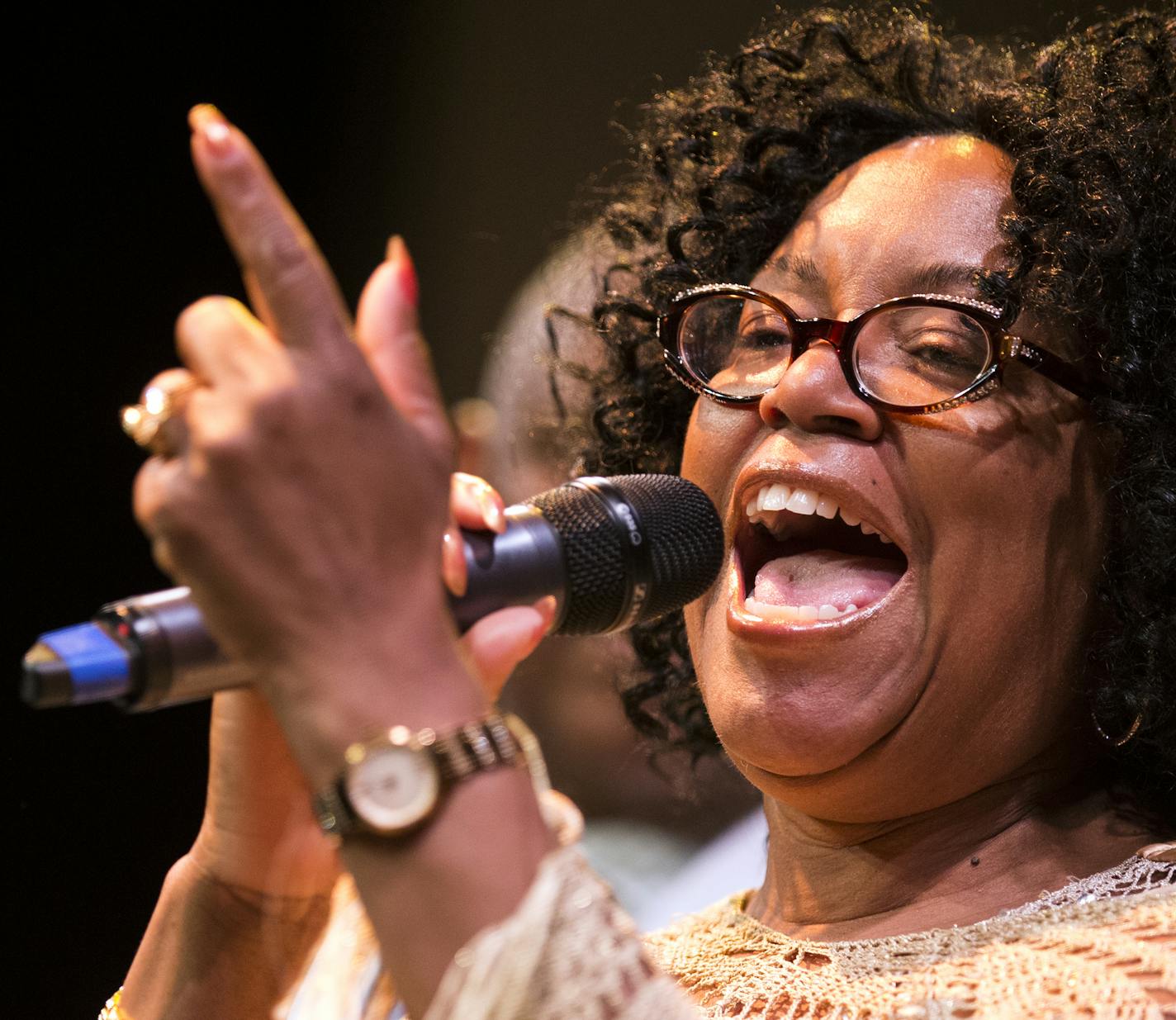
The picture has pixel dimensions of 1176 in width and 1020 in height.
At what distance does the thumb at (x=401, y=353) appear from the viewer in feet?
3.26

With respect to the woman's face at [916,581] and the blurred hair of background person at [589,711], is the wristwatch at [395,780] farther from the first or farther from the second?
the blurred hair of background person at [589,711]

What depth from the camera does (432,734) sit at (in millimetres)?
947

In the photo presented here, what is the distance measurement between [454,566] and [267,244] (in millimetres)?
325

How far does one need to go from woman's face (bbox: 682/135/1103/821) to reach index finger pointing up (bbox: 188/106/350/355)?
2.92 ft

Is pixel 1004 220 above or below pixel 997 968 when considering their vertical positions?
above

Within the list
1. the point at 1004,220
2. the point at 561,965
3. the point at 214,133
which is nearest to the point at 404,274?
the point at 214,133

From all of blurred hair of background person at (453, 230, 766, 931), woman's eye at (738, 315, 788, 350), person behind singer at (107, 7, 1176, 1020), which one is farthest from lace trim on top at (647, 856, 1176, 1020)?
blurred hair of background person at (453, 230, 766, 931)

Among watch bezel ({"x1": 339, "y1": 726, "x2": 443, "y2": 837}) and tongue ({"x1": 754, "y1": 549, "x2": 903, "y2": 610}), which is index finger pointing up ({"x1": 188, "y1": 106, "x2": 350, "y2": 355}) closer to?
watch bezel ({"x1": 339, "y1": 726, "x2": 443, "y2": 837})

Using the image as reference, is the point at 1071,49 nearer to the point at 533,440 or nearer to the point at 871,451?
the point at 871,451

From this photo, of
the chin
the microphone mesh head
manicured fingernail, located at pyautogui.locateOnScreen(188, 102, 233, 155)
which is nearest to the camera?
manicured fingernail, located at pyautogui.locateOnScreen(188, 102, 233, 155)

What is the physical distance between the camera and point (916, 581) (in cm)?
168

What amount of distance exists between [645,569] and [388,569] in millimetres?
403

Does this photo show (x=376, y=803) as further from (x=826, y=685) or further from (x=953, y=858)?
(x=953, y=858)

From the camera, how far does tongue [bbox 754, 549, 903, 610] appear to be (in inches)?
69.7
